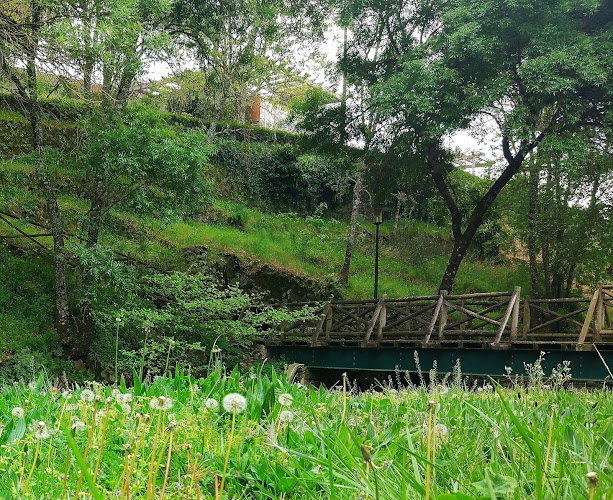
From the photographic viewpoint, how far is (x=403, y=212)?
3331 cm

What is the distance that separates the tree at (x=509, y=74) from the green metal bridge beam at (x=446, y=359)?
623cm

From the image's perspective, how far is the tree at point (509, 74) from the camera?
14641 millimetres

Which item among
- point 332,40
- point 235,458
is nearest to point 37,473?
point 235,458

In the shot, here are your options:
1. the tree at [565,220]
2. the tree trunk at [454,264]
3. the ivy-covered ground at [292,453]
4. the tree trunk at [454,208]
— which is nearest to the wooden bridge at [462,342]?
the tree trunk at [454,264]

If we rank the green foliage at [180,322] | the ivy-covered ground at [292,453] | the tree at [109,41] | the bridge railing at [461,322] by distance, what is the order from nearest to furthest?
the ivy-covered ground at [292,453], the tree at [109,41], the bridge railing at [461,322], the green foliage at [180,322]

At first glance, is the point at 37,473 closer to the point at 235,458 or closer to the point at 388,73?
the point at 235,458

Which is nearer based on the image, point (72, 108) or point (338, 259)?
point (72, 108)

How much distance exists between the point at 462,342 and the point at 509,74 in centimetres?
821

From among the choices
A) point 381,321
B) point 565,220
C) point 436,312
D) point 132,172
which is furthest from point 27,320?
point 565,220

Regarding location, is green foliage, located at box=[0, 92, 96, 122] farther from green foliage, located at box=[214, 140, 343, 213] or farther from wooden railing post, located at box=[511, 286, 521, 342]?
green foliage, located at box=[214, 140, 343, 213]

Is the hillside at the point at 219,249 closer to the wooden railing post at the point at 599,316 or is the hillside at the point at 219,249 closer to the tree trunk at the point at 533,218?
the tree trunk at the point at 533,218

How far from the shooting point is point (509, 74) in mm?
15875

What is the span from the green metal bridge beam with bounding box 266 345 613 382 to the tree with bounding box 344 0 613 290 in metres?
6.23

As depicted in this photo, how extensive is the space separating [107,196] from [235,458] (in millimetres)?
13444
